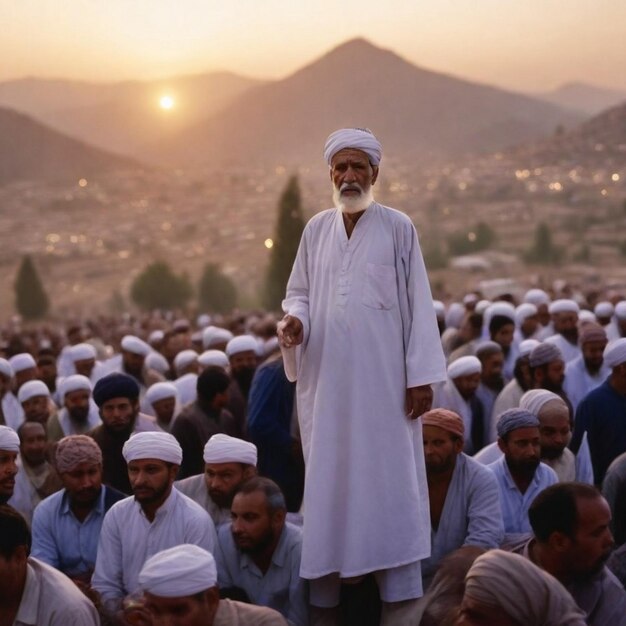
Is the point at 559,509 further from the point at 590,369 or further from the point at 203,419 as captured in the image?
the point at 590,369

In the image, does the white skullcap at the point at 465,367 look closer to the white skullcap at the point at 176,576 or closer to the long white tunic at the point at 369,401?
the long white tunic at the point at 369,401

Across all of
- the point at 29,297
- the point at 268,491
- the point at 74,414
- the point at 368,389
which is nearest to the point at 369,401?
the point at 368,389

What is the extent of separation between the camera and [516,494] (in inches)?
217

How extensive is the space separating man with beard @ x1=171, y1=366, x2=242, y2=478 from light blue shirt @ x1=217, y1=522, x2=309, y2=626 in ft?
6.66

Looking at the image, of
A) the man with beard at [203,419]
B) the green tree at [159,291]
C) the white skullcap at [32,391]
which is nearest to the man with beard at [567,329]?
the man with beard at [203,419]

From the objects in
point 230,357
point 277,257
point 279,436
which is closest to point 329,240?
point 279,436

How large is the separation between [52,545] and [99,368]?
209 inches

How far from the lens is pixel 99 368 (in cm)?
1058

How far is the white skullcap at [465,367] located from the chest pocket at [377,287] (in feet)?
11.6

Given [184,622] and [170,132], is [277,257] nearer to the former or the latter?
[184,622]

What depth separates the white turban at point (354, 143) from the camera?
14.6 feet

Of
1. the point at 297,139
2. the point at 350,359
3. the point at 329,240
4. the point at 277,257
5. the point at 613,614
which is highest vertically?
the point at 297,139

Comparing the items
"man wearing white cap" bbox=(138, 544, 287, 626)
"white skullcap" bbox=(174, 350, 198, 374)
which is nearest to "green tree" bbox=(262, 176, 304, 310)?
"white skullcap" bbox=(174, 350, 198, 374)

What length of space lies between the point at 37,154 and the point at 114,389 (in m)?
113
